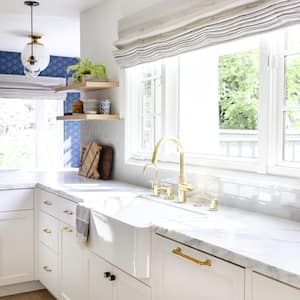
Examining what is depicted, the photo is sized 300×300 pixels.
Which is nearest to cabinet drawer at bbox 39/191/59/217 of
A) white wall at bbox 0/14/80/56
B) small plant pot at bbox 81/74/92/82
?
small plant pot at bbox 81/74/92/82

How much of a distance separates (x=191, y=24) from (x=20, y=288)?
246cm

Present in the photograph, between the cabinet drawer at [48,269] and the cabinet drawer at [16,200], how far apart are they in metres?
0.34

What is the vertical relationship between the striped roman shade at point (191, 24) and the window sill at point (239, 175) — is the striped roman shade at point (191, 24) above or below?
above

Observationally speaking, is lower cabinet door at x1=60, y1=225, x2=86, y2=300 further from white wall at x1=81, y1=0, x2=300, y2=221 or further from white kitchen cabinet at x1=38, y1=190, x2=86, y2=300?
white wall at x1=81, y1=0, x2=300, y2=221

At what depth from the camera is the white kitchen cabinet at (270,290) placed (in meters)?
1.34

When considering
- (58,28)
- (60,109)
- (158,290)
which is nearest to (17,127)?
(60,109)

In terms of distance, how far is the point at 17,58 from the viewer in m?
6.76

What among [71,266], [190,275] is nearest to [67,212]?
[71,266]

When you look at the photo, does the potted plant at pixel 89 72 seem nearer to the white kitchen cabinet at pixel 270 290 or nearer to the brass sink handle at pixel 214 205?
the brass sink handle at pixel 214 205

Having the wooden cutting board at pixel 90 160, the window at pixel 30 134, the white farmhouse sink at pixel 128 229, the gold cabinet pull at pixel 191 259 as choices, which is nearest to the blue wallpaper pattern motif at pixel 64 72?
the window at pixel 30 134

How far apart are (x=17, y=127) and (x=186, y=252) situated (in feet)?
18.7

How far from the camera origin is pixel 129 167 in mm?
3434

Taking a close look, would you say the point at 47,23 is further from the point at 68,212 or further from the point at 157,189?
the point at 157,189

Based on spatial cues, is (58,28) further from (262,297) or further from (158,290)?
(262,297)
